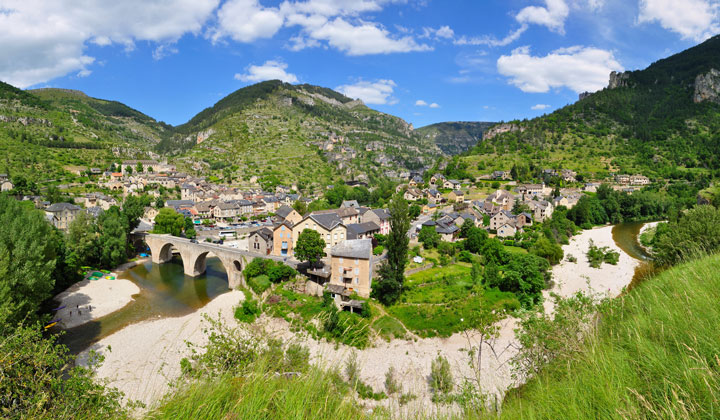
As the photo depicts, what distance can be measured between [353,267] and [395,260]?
4.02 meters

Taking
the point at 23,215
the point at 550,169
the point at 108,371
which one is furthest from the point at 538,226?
the point at 23,215

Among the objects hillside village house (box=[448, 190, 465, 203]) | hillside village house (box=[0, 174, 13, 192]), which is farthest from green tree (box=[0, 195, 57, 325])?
hillside village house (box=[448, 190, 465, 203])

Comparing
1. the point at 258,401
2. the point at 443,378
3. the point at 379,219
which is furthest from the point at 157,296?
the point at 258,401

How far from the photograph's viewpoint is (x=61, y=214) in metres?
55.3

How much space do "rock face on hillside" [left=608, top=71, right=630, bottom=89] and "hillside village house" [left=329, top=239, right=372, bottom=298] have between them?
187 m

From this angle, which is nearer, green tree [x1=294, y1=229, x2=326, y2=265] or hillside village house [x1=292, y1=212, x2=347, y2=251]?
green tree [x1=294, y1=229, x2=326, y2=265]

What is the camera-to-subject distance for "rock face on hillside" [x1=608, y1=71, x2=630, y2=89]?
155 metres

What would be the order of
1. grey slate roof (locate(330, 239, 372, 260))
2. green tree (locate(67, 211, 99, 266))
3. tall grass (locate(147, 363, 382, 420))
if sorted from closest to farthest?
tall grass (locate(147, 363, 382, 420)) < grey slate roof (locate(330, 239, 372, 260)) < green tree (locate(67, 211, 99, 266))

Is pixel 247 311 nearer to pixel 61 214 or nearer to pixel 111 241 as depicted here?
pixel 111 241

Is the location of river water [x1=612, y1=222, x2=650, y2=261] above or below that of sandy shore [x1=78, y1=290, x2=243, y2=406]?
above

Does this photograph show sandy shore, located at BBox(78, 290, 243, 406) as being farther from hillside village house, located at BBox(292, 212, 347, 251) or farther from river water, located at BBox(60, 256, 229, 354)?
hillside village house, located at BBox(292, 212, 347, 251)

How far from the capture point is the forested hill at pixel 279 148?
122 m

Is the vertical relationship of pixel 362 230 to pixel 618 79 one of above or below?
below

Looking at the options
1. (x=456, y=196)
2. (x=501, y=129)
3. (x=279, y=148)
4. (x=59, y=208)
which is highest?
(x=501, y=129)
